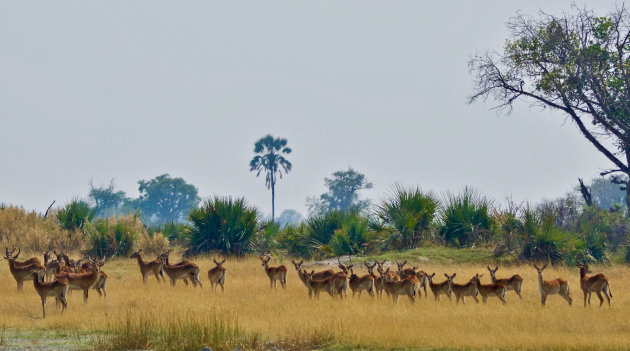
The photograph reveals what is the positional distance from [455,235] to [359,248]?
12.3 feet

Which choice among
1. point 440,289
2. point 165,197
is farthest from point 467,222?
point 165,197

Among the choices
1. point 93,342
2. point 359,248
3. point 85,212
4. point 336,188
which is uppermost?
point 336,188

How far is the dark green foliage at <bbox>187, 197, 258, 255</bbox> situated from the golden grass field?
33.6 ft

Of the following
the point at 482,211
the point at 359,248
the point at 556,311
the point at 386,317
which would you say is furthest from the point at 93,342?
the point at 482,211

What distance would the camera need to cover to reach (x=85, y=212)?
3553 centimetres

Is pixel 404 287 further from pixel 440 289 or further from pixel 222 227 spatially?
pixel 222 227

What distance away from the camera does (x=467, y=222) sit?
3045cm

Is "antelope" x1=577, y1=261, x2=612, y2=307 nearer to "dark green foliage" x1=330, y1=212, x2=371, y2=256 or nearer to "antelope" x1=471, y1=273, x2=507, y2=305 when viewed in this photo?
"antelope" x1=471, y1=273, x2=507, y2=305

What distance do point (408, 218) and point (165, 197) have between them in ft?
385

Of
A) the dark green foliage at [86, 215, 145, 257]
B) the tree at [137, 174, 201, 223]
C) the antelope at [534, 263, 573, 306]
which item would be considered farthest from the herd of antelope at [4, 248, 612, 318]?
the tree at [137, 174, 201, 223]

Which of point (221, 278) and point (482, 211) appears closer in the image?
point (221, 278)

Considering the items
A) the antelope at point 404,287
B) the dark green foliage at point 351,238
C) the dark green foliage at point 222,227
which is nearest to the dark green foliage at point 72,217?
the dark green foliage at point 222,227

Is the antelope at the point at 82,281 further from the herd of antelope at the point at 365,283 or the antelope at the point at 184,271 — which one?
the antelope at the point at 184,271

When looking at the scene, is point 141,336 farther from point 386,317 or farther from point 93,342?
point 386,317
